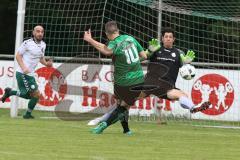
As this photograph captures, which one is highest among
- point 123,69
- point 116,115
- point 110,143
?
point 123,69

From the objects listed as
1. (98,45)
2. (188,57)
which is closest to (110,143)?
(98,45)

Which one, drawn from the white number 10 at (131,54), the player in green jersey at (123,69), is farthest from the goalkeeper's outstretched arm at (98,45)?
the white number 10 at (131,54)

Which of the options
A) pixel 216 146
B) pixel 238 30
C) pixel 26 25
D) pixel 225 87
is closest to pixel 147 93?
pixel 216 146

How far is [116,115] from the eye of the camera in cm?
1084

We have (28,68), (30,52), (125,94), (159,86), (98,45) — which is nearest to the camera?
(98,45)

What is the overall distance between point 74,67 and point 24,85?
9.75 ft

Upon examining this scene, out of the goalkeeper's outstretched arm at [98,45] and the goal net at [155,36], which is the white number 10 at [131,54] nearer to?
the goalkeeper's outstretched arm at [98,45]

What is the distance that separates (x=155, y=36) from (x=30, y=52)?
11.9 ft

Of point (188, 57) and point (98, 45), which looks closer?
point (98, 45)

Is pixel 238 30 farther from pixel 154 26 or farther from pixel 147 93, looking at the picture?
pixel 147 93

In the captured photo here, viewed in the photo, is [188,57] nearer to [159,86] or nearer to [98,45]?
[159,86]

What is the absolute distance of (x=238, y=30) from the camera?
1878cm

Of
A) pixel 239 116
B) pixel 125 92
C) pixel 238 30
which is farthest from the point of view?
pixel 238 30

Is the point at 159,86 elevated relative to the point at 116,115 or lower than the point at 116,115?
elevated
